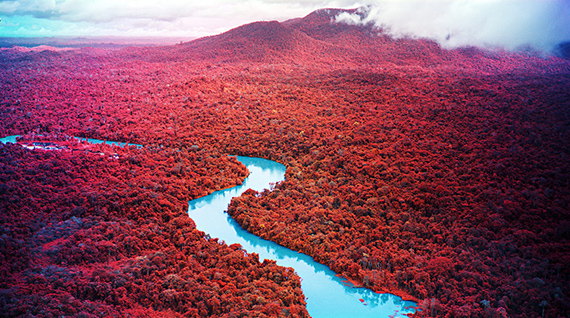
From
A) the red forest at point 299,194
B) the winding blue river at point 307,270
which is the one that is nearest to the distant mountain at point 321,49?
the red forest at point 299,194

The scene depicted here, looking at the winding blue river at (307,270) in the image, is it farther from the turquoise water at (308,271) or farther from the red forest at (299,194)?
the red forest at (299,194)

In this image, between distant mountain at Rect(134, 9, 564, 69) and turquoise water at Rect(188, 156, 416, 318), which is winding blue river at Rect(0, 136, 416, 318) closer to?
turquoise water at Rect(188, 156, 416, 318)

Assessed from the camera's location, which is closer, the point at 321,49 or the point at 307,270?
the point at 307,270

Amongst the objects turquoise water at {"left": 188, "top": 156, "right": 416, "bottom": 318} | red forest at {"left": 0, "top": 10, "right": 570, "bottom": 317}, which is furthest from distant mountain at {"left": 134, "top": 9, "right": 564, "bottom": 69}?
turquoise water at {"left": 188, "top": 156, "right": 416, "bottom": 318}

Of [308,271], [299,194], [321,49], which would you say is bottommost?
[308,271]

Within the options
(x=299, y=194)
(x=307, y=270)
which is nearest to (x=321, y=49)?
(x=299, y=194)

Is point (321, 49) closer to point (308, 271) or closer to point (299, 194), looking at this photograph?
point (299, 194)

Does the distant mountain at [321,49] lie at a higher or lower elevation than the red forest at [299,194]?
higher
